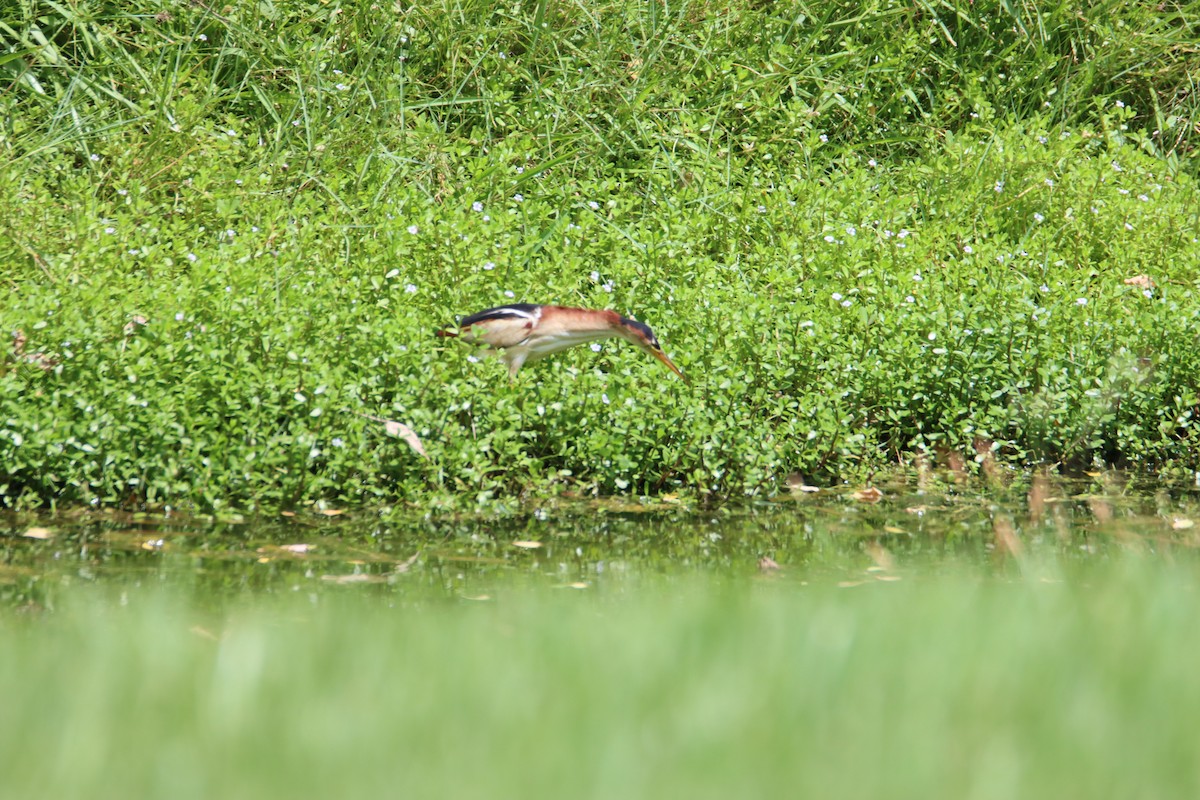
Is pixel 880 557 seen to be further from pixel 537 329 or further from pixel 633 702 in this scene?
pixel 633 702

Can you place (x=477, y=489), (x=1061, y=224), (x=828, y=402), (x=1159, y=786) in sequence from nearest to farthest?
(x=1159, y=786) → (x=477, y=489) → (x=828, y=402) → (x=1061, y=224)

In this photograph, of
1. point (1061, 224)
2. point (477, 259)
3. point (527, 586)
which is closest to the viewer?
point (527, 586)

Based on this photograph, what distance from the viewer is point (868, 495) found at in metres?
5.22

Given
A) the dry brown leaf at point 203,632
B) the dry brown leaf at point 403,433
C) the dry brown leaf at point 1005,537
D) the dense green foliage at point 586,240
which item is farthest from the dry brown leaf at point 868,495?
the dry brown leaf at point 203,632

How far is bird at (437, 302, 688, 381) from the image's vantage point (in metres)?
4.98

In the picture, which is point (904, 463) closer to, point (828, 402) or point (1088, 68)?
point (828, 402)

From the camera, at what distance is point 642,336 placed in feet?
16.9

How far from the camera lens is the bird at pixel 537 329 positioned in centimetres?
498

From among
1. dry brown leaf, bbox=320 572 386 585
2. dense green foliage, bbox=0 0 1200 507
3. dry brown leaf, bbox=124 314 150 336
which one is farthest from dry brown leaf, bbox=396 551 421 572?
dry brown leaf, bbox=124 314 150 336

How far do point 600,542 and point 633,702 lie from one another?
7.43ft

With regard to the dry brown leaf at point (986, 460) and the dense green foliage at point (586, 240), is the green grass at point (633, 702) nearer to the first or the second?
the dense green foliage at point (586, 240)

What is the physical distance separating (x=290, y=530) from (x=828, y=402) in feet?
7.59

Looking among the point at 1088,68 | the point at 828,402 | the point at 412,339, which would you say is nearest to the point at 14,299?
the point at 412,339

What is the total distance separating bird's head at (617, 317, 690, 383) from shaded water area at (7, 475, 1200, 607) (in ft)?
2.03
